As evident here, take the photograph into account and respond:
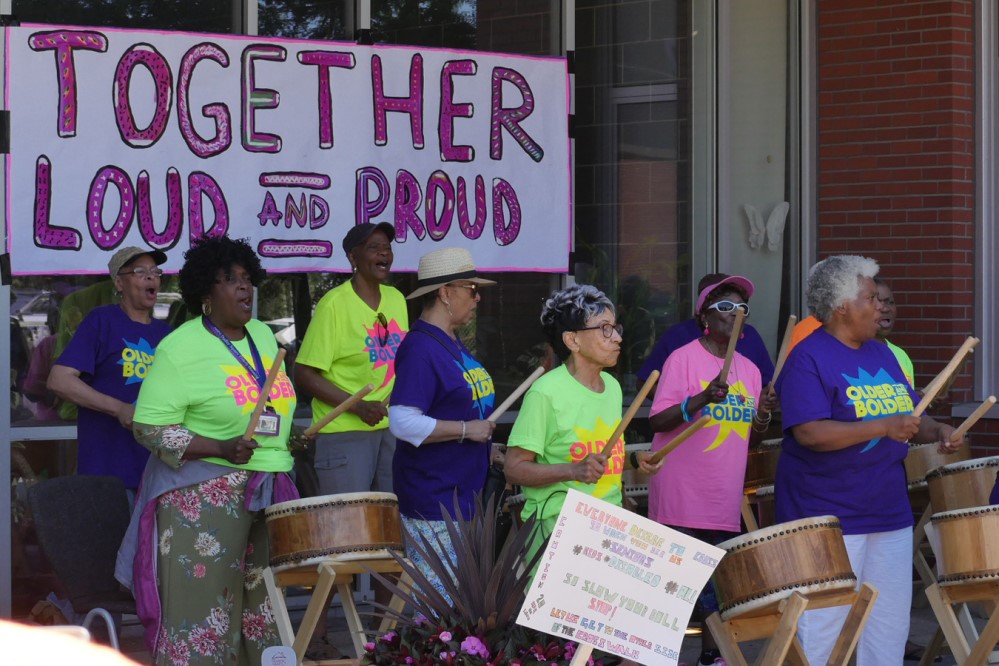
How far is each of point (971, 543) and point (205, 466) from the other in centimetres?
250

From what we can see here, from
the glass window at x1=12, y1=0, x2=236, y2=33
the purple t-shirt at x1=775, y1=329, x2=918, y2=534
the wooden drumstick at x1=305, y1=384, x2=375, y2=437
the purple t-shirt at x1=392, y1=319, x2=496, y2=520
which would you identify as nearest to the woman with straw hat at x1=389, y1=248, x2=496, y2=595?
the purple t-shirt at x1=392, y1=319, x2=496, y2=520

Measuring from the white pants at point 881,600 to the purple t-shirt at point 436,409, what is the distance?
1.26 m

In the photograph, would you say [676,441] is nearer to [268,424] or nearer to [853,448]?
[853,448]

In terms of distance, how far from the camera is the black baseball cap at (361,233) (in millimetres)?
5973

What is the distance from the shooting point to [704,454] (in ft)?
18.1

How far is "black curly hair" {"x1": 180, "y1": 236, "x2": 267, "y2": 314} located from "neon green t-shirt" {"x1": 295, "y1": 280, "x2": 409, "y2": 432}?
0.95m

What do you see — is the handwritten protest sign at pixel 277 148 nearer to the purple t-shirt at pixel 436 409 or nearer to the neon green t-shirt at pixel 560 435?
the purple t-shirt at pixel 436 409

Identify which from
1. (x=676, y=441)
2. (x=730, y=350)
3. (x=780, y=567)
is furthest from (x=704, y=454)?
(x=780, y=567)

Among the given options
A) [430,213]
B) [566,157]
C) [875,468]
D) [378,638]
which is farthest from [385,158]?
[378,638]

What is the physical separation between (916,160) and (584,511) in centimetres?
495

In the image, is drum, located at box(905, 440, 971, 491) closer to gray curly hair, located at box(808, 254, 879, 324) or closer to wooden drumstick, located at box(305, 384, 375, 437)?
gray curly hair, located at box(808, 254, 879, 324)

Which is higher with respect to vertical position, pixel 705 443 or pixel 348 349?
pixel 348 349

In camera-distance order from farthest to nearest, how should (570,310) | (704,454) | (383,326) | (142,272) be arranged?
(383,326)
(142,272)
(704,454)
(570,310)

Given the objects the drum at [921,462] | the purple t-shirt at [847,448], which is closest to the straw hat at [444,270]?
the purple t-shirt at [847,448]
